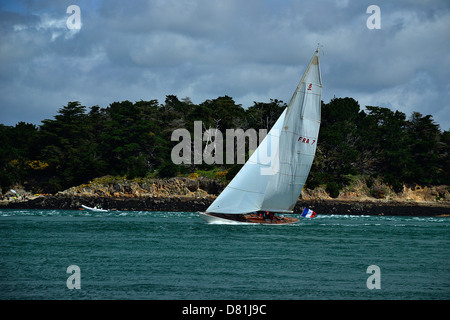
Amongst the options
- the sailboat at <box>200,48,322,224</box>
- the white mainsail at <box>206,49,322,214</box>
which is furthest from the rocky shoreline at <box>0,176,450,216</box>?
the white mainsail at <box>206,49,322,214</box>

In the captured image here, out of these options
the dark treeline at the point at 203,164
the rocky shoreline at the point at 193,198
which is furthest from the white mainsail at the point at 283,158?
the dark treeline at the point at 203,164

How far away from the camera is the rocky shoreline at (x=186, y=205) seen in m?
84.2

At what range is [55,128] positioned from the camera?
102938 mm

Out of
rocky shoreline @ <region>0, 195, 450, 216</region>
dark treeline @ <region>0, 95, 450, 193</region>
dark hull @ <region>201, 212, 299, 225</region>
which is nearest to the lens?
dark hull @ <region>201, 212, 299, 225</region>

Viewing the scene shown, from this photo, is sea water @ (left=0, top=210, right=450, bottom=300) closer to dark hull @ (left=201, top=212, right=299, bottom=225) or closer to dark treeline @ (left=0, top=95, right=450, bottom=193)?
dark hull @ (left=201, top=212, right=299, bottom=225)

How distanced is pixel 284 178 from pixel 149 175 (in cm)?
4797

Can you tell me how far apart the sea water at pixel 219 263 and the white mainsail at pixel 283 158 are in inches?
101

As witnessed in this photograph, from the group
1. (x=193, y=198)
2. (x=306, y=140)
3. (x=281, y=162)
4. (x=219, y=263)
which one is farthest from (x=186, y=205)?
(x=219, y=263)

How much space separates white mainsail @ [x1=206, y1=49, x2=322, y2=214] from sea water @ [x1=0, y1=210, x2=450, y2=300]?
2.58m

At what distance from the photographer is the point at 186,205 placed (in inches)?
3319

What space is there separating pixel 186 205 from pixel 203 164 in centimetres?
1292

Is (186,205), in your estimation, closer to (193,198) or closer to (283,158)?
(193,198)

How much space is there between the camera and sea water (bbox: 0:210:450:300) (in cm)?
2508

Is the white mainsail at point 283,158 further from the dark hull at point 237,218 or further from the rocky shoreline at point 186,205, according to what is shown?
the rocky shoreline at point 186,205
